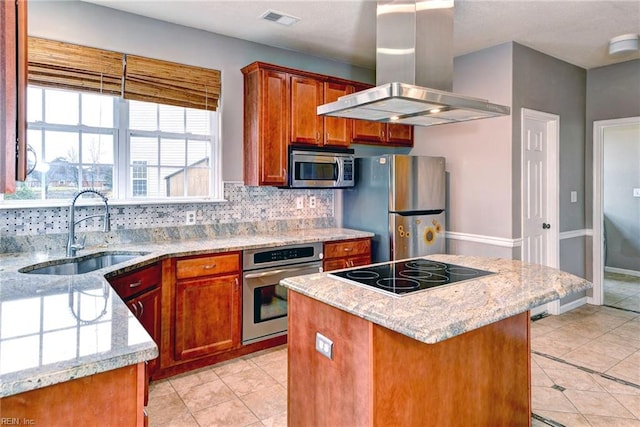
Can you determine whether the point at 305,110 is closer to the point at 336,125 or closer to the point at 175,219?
the point at 336,125

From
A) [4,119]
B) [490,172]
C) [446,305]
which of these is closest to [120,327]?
[4,119]

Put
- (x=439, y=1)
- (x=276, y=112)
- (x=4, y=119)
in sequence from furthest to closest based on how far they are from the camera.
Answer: (x=276, y=112), (x=439, y=1), (x=4, y=119)

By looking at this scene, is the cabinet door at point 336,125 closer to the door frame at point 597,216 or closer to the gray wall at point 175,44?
the gray wall at point 175,44

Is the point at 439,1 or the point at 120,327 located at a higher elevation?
the point at 439,1

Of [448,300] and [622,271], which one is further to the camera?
[622,271]

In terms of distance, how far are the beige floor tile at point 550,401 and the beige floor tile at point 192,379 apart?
2.12 m

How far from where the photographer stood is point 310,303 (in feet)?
6.02

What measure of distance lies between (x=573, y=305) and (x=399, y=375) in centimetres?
384

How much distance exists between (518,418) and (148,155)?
3.10m

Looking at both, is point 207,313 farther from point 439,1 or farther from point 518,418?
point 439,1

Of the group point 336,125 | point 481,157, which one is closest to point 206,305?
point 336,125

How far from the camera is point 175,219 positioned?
3354 mm

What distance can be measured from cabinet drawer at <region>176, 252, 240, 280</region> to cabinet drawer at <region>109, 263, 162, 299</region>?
16cm

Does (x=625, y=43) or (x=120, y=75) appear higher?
(x=625, y=43)
